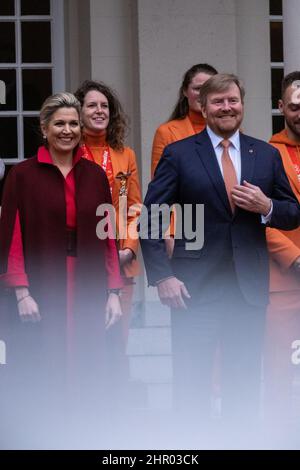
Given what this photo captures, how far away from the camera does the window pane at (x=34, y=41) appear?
1082cm

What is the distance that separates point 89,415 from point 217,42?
4.00m

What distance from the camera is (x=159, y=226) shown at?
22.6 ft

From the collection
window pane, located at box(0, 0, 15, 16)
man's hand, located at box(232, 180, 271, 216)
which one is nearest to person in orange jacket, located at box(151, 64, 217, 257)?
man's hand, located at box(232, 180, 271, 216)

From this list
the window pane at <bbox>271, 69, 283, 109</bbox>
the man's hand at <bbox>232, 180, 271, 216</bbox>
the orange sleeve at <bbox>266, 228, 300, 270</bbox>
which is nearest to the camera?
the man's hand at <bbox>232, 180, 271, 216</bbox>

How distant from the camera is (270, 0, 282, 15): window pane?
10927mm

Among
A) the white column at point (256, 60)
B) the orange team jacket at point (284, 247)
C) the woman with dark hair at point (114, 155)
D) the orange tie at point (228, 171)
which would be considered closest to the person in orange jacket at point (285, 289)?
the orange team jacket at point (284, 247)

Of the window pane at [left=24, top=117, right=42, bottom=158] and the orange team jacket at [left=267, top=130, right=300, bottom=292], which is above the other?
the window pane at [left=24, top=117, right=42, bottom=158]

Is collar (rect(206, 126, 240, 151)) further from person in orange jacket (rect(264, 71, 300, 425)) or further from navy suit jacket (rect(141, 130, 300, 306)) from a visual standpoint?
person in orange jacket (rect(264, 71, 300, 425))

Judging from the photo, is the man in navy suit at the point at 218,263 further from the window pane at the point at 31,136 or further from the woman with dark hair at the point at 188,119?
the window pane at the point at 31,136

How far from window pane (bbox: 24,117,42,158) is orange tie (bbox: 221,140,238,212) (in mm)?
3961

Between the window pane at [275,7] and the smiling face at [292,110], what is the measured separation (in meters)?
3.28

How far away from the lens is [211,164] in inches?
272

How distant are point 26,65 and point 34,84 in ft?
0.50
